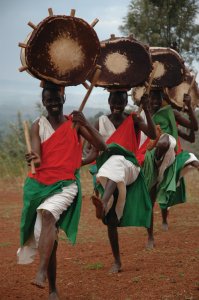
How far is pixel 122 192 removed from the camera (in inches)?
253

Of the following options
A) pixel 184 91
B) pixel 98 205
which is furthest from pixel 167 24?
pixel 98 205

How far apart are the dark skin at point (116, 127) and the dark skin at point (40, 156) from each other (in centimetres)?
71

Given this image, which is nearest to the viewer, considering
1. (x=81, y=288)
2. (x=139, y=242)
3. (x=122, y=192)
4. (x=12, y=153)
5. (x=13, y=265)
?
(x=81, y=288)

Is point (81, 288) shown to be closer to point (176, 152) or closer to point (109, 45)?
point (109, 45)

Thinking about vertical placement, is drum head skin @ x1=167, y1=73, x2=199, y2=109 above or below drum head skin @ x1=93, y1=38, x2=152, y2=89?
below

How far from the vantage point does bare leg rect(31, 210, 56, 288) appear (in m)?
5.08

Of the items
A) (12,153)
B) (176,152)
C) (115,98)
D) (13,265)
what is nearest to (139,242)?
(176,152)

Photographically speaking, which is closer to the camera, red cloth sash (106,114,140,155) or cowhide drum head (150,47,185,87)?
red cloth sash (106,114,140,155)

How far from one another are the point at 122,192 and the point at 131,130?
0.66 metres

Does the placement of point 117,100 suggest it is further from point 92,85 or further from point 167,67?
point 167,67

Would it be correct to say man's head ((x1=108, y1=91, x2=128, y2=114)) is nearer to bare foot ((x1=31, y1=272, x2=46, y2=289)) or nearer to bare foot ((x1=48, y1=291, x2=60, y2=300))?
bare foot ((x1=48, y1=291, x2=60, y2=300))

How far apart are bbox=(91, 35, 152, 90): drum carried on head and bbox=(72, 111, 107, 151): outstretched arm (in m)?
1.10

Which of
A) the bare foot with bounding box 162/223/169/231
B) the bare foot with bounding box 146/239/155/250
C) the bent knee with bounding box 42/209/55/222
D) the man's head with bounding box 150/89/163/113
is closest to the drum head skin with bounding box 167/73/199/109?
the man's head with bounding box 150/89/163/113

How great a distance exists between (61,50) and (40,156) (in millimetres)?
891
